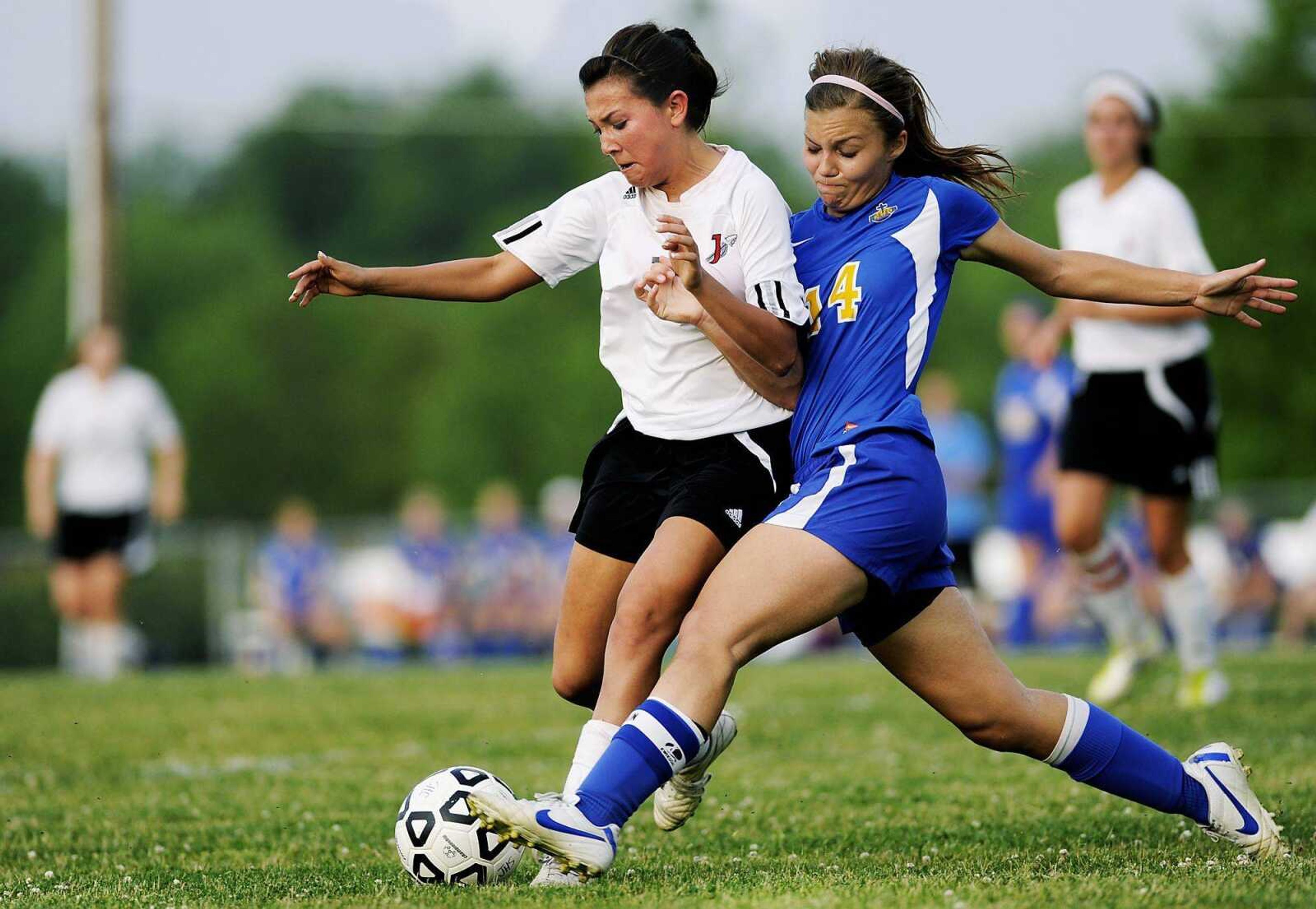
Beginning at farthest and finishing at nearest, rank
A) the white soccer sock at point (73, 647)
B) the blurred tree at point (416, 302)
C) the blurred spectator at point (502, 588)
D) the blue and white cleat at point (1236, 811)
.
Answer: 1. the blurred tree at point (416, 302)
2. the blurred spectator at point (502, 588)
3. the white soccer sock at point (73, 647)
4. the blue and white cleat at point (1236, 811)

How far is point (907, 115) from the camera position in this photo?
512 centimetres

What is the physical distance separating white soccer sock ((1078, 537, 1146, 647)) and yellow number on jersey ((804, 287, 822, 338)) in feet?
14.7

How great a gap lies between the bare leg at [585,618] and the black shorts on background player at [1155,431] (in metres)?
4.04

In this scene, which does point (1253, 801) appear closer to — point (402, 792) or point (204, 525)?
point (402, 792)

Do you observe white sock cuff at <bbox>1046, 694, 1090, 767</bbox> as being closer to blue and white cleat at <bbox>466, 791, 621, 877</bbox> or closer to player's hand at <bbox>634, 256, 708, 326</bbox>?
blue and white cleat at <bbox>466, 791, 621, 877</bbox>

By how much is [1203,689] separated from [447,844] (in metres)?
5.13

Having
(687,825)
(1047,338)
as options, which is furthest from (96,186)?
(687,825)

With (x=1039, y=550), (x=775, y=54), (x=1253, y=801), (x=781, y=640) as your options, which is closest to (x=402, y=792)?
(x=781, y=640)

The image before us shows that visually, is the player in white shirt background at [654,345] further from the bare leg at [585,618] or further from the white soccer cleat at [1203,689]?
the white soccer cleat at [1203,689]

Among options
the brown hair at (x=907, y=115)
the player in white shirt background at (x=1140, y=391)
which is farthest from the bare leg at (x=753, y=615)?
the player in white shirt background at (x=1140, y=391)

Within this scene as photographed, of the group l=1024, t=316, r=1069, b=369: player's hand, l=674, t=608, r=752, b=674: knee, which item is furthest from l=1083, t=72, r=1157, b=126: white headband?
l=674, t=608, r=752, b=674: knee

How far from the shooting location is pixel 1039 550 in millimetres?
16953

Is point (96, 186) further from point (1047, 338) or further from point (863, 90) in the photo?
point (863, 90)

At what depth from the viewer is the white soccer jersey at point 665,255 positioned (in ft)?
16.5
